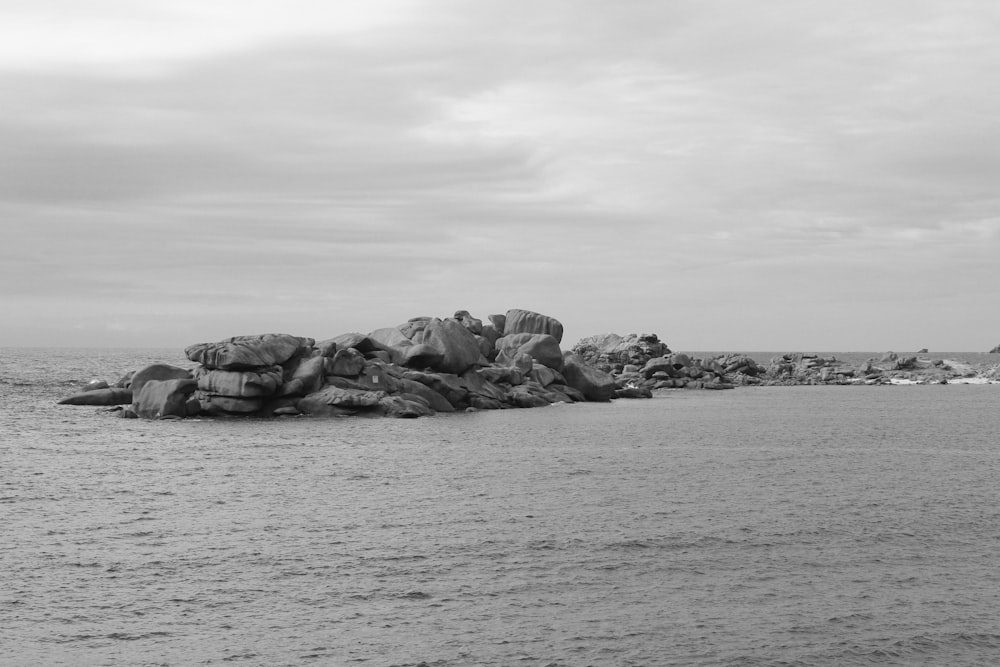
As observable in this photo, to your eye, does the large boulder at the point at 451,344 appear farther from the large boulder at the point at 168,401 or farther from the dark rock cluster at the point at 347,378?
the large boulder at the point at 168,401

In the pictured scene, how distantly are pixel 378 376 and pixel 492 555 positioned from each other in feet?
176

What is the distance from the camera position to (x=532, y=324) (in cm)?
12469

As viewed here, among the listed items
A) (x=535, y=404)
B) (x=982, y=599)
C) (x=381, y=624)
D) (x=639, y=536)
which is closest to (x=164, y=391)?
(x=535, y=404)

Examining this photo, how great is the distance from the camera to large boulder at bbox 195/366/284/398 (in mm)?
74188

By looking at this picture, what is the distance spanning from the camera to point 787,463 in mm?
53062

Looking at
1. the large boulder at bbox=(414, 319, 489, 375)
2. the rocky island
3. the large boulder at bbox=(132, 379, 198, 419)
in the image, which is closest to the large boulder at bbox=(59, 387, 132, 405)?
the rocky island

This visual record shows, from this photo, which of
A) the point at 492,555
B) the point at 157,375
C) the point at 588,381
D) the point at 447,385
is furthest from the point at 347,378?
the point at 492,555

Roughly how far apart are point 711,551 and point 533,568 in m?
5.82

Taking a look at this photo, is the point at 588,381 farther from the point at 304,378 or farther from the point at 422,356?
the point at 304,378

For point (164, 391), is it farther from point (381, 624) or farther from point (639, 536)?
point (381, 624)

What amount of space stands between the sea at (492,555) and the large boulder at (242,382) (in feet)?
47.1

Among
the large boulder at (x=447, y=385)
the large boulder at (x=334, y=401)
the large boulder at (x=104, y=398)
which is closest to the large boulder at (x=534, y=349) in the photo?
the large boulder at (x=447, y=385)

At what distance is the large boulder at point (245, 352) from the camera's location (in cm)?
7331

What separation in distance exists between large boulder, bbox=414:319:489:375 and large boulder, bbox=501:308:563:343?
2897cm
